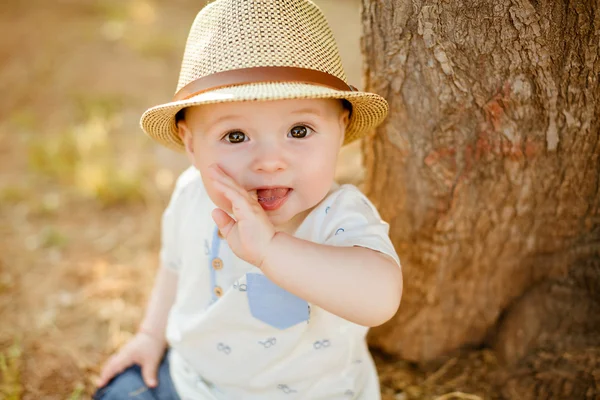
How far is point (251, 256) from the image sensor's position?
1.24m

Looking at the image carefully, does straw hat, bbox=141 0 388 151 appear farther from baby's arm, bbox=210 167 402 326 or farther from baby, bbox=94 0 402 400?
baby's arm, bbox=210 167 402 326

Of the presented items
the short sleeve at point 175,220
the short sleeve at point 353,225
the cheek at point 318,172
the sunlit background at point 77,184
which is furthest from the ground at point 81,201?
the cheek at point 318,172

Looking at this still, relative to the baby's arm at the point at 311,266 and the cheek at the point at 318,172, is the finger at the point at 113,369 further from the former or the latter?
the cheek at the point at 318,172

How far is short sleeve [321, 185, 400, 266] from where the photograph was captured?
4.41ft

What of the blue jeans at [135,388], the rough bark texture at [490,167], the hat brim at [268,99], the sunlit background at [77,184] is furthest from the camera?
the sunlit background at [77,184]

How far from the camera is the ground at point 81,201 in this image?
2.09 m

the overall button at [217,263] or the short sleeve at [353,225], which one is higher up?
the short sleeve at [353,225]

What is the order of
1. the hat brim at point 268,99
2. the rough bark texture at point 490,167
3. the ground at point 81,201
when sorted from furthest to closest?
1. the ground at point 81,201
2. the rough bark texture at point 490,167
3. the hat brim at point 268,99

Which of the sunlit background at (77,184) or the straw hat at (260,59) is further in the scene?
the sunlit background at (77,184)

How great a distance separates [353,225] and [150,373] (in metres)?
0.98

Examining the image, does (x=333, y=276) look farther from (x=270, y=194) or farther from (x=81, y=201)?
(x=81, y=201)

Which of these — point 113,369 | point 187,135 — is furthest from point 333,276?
point 113,369

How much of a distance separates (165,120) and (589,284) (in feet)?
4.98

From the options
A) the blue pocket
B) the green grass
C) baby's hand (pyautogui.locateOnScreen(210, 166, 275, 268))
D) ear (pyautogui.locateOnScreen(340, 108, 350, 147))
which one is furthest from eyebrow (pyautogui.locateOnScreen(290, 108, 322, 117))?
the green grass
